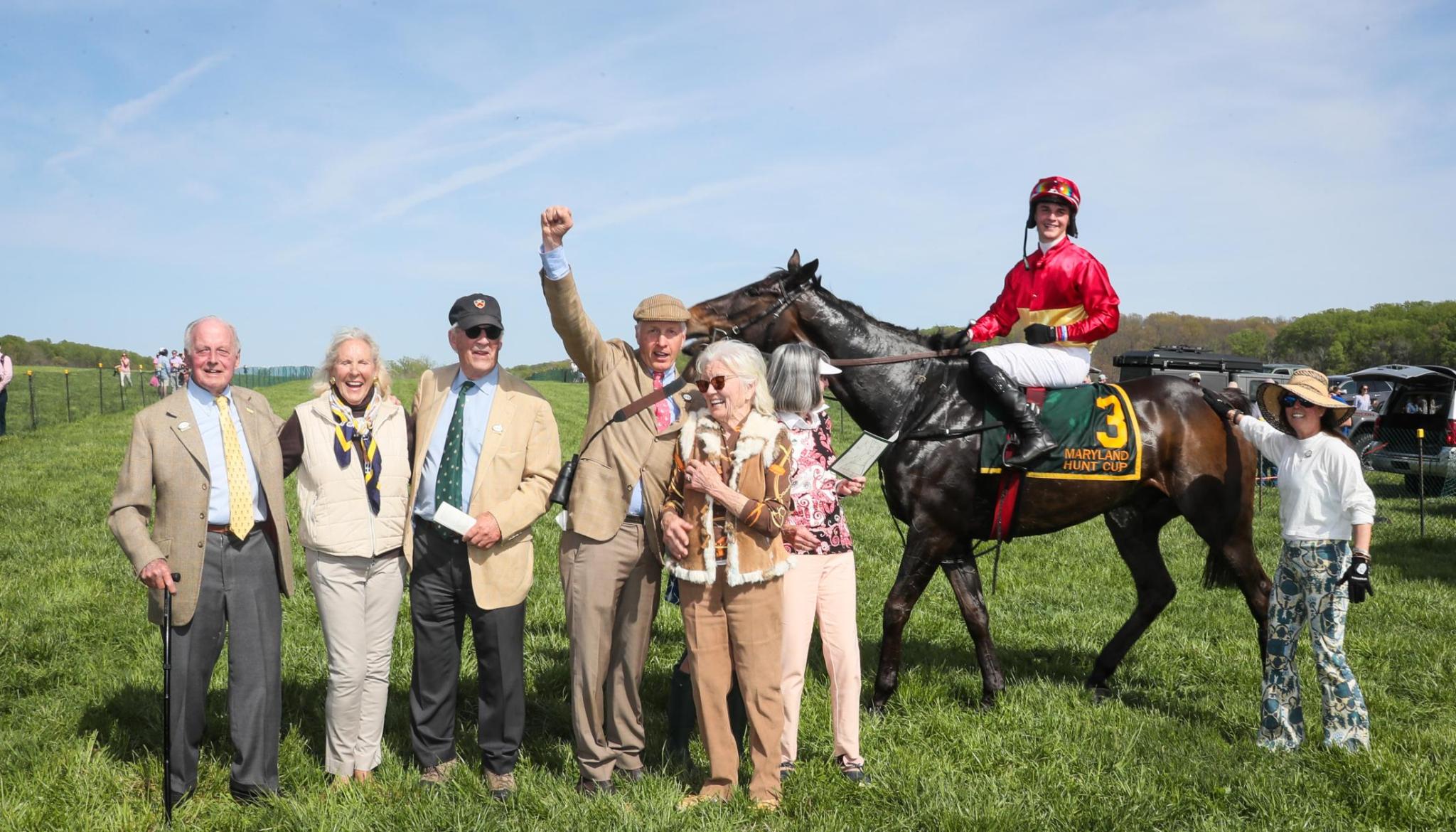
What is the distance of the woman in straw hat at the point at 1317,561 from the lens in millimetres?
4527

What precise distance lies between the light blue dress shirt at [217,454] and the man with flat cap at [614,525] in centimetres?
127

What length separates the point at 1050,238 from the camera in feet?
19.3

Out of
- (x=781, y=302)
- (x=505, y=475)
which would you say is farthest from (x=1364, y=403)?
(x=505, y=475)

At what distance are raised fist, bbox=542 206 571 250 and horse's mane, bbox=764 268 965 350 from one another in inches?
88.9

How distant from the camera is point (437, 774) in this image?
4195mm

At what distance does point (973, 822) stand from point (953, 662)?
8.35ft

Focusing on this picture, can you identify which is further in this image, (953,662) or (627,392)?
(953,662)

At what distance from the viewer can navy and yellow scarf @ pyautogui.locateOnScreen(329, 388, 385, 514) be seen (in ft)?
13.3

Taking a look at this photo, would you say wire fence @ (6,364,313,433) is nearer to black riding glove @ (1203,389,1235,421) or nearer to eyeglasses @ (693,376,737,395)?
eyeglasses @ (693,376,737,395)

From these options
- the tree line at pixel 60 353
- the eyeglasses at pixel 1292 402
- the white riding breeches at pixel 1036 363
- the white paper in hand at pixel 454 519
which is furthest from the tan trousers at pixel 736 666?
the tree line at pixel 60 353

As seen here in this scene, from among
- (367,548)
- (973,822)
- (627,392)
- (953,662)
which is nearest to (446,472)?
(367,548)

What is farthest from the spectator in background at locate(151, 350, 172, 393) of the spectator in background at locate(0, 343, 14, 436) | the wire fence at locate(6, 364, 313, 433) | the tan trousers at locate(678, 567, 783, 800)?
the tan trousers at locate(678, 567, 783, 800)

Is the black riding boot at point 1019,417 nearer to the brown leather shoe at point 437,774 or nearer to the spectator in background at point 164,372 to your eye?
the brown leather shoe at point 437,774

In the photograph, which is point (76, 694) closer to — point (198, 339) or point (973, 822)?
point (198, 339)
